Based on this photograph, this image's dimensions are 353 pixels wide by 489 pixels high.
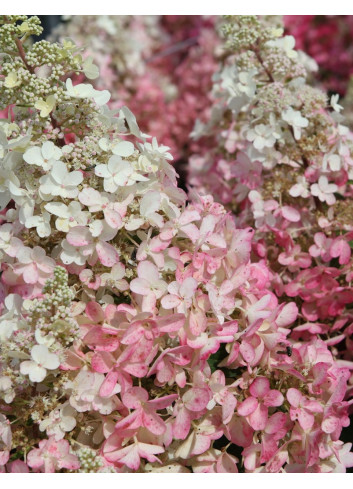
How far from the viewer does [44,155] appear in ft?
2.48

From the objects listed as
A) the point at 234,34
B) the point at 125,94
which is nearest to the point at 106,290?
the point at 234,34

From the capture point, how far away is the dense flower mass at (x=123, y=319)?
2.38 feet

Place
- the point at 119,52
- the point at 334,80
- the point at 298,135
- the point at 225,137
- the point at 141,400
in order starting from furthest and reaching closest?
the point at 334,80 → the point at 119,52 → the point at 225,137 → the point at 298,135 → the point at 141,400

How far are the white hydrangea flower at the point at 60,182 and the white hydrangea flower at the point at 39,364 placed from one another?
197mm

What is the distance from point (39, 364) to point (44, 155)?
0.26 metres

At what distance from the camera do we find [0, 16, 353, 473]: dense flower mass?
0.73 meters

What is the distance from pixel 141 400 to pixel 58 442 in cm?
11

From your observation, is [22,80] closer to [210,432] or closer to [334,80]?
[210,432]

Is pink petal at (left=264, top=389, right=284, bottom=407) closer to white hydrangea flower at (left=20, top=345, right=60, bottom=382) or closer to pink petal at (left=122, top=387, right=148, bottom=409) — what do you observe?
pink petal at (left=122, top=387, right=148, bottom=409)

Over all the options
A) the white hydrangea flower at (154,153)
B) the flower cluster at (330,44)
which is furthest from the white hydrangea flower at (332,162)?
the flower cluster at (330,44)

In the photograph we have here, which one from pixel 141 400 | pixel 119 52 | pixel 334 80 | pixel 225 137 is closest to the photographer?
pixel 141 400

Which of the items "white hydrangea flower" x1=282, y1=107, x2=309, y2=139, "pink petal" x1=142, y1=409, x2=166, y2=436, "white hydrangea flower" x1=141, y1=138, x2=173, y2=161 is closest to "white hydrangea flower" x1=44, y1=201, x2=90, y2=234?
"white hydrangea flower" x1=141, y1=138, x2=173, y2=161

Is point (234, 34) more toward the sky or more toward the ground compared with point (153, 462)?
more toward the sky

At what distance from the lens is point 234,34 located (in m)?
1.14
